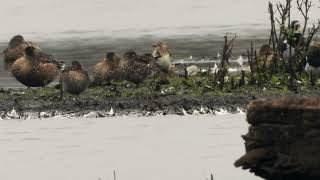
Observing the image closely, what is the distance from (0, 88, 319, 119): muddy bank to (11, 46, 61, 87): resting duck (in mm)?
1078

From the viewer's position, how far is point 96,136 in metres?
18.3

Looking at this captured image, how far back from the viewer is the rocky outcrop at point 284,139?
997 centimetres

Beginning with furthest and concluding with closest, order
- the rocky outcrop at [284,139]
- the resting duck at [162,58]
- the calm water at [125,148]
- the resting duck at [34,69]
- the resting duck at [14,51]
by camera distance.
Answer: the resting duck at [14,51], the resting duck at [162,58], the resting duck at [34,69], the calm water at [125,148], the rocky outcrop at [284,139]

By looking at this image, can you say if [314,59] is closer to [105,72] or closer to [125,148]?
[105,72]

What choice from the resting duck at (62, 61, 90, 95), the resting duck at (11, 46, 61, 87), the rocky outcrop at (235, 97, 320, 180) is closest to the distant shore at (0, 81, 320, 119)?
the resting duck at (62, 61, 90, 95)

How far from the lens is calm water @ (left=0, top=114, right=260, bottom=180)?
48.2 feet

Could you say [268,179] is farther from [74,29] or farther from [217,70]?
[74,29]

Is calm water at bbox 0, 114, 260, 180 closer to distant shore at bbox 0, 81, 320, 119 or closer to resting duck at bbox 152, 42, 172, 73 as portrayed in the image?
distant shore at bbox 0, 81, 320, 119

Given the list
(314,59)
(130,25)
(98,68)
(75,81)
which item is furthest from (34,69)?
(130,25)

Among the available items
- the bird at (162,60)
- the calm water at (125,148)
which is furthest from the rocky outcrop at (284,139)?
the bird at (162,60)

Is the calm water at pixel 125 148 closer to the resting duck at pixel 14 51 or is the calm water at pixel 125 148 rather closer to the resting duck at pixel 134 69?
the resting duck at pixel 134 69

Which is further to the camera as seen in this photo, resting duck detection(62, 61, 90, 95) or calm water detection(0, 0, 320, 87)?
calm water detection(0, 0, 320, 87)

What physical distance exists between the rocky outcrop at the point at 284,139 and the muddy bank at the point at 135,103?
34.2 ft

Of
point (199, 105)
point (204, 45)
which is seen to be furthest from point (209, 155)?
point (204, 45)
